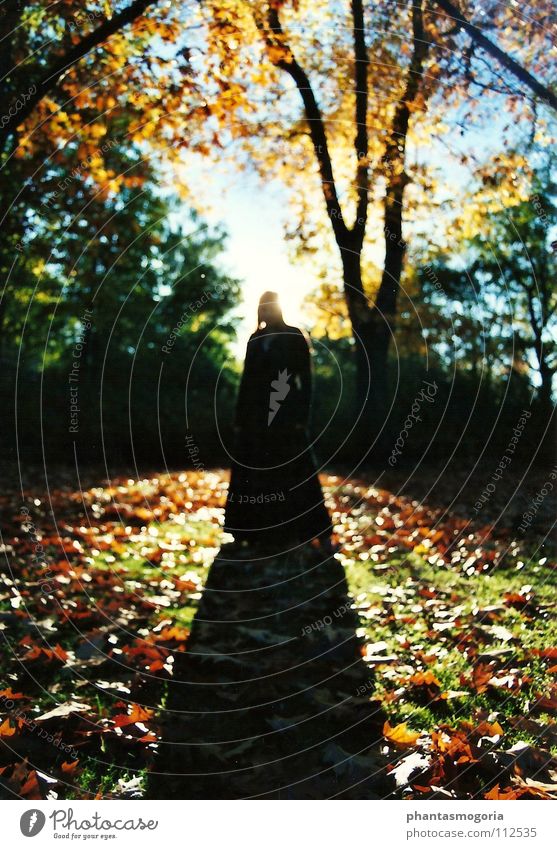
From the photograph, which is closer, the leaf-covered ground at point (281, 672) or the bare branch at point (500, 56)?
the leaf-covered ground at point (281, 672)

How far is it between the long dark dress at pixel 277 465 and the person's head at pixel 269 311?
0.30 metres

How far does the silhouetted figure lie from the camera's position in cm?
618

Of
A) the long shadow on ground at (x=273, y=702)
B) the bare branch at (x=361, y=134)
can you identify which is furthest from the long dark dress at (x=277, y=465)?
the bare branch at (x=361, y=134)

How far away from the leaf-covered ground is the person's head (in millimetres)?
2070

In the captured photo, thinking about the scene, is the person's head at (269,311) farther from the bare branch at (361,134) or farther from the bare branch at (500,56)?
the bare branch at (500,56)

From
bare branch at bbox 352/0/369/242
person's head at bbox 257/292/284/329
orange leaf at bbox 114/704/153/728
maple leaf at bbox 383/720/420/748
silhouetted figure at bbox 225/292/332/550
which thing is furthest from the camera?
silhouetted figure at bbox 225/292/332/550

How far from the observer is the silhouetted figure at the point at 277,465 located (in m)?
6.18

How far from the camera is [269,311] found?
5.82 m

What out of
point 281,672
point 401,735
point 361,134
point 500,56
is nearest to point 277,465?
point 281,672

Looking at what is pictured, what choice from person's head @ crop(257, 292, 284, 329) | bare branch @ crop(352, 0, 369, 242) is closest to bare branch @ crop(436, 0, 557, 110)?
bare branch @ crop(352, 0, 369, 242)

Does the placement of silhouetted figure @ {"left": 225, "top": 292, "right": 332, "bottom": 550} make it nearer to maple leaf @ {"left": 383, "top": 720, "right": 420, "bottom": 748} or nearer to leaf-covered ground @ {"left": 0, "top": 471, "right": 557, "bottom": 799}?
leaf-covered ground @ {"left": 0, "top": 471, "right": 557, "bottom": 799}
